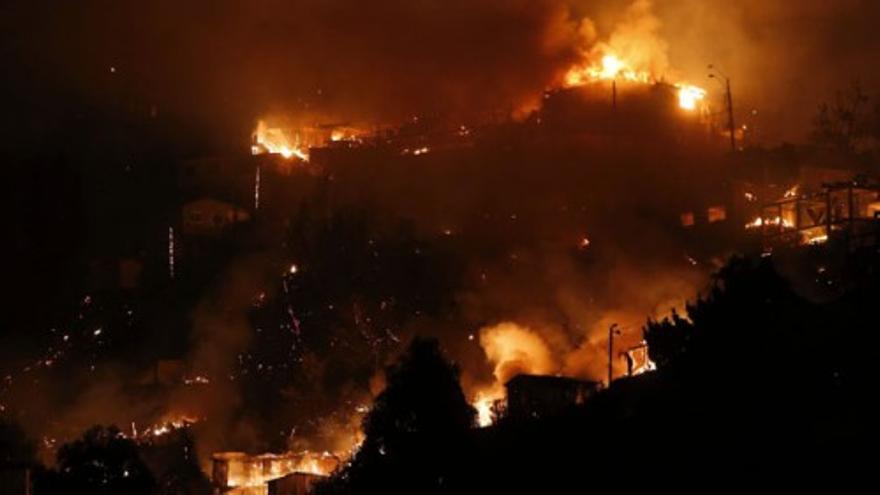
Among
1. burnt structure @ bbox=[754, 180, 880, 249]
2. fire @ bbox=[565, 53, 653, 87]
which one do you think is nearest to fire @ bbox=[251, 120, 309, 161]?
fire @ bbox=[565, 53, 653, 87]

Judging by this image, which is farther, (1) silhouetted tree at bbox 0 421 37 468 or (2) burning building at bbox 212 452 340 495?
(2) burning building at bbox 212 452 340 495

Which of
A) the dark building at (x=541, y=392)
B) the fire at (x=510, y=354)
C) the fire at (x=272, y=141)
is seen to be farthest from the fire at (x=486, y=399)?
the fire at (x=272, y=141)

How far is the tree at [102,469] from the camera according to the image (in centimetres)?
1920

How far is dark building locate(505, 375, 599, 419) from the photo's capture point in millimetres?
27328

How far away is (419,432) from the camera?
54.3 ft

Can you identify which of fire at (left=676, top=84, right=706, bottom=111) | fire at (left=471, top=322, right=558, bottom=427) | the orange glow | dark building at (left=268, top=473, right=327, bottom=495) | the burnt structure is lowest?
dark building at (left=268, top=473, right=327, bottom=495)

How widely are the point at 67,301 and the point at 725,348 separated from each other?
36272 mm

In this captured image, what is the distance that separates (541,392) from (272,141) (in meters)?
33.0

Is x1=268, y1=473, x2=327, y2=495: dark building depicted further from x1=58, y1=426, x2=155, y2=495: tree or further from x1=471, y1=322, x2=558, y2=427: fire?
x1=58, y1=426, x2=155, y2=495: tree

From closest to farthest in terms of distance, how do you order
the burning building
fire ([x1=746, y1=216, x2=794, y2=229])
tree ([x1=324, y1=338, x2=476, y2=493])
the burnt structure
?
tree ([x1=324, y1=338, x2=476, y2=493]) → the burning building → the burnt structure → fire ([x1=746, y1=216, x2=794, y2=229])

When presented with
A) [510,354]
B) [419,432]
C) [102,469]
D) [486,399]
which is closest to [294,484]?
[486,399]

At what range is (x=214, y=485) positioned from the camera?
108 feet

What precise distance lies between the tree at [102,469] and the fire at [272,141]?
3709 cm

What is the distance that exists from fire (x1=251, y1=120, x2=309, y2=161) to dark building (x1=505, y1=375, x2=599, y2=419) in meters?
29.4
